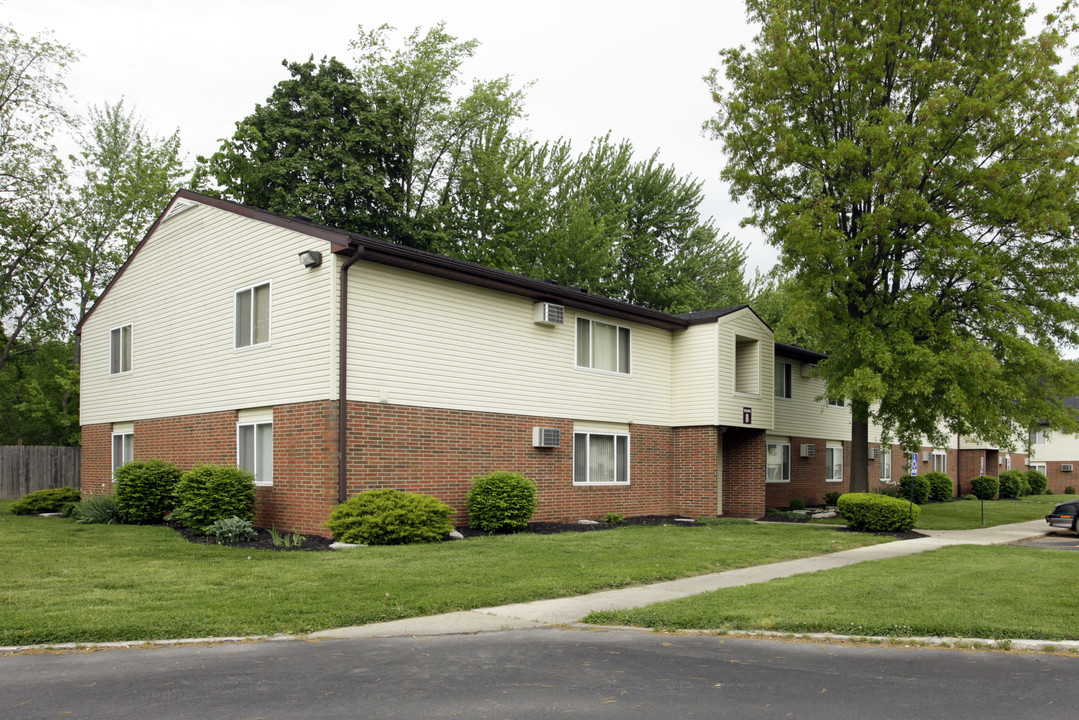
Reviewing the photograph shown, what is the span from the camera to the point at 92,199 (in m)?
35.4

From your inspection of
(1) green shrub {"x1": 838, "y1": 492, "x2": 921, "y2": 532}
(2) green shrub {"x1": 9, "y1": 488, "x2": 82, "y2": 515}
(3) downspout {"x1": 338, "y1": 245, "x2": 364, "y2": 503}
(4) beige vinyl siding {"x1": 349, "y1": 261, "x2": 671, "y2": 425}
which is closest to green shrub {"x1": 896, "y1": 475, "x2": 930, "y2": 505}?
(1) green shrub {"x1": 838, "y1": 492, "x2": 921, "y2": 532}

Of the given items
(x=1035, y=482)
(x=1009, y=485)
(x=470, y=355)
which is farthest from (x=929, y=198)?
(x=1035, y=482)

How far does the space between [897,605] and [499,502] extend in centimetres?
858

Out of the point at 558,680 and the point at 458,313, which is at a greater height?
the point at 458,313

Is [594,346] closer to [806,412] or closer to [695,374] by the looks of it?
[695,374]

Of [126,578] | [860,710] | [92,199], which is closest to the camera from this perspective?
[860,710]

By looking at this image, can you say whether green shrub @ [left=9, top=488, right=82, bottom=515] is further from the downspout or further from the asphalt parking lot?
the asphalt parking lot

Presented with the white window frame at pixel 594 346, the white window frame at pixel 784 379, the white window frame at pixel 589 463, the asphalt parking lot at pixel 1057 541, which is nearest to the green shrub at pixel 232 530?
the white window frame at pixel 589 463

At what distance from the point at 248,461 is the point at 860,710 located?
46.4 feet

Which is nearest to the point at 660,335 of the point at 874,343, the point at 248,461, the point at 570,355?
the point at 570,355

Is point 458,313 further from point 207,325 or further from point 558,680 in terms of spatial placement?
point 558,680

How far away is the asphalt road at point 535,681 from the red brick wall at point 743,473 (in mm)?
16086

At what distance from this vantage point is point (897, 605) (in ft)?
30.8

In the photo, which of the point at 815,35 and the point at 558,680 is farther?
the point at 815,35
